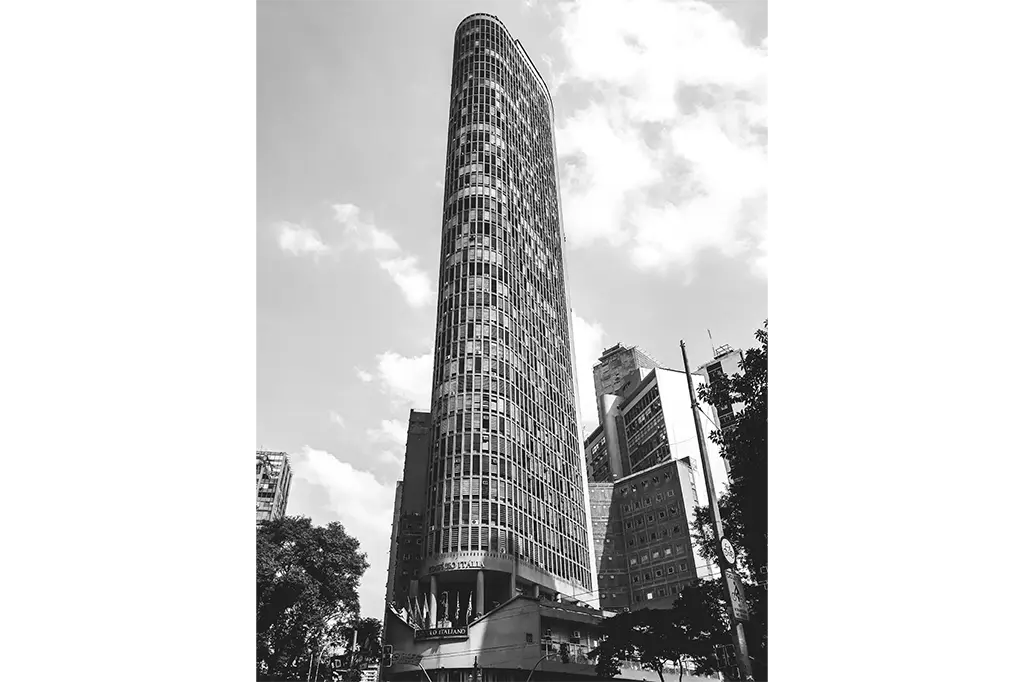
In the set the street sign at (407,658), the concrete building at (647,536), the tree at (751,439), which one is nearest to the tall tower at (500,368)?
the street sign at (407,658)

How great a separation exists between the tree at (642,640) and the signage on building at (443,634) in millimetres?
8679

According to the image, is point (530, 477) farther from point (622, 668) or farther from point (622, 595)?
point (622, 595)

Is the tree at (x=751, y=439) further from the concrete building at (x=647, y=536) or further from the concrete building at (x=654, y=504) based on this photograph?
the concrete building at (x=647, y=536)

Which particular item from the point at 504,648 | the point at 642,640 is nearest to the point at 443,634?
the point at 504,648

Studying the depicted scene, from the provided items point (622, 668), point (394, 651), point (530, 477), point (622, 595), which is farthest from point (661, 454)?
point (394, 651)

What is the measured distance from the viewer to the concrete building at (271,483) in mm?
93312

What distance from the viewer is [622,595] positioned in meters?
82.1

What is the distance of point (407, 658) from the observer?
4247 cm

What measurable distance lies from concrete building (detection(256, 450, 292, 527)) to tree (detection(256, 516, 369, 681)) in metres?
56.6

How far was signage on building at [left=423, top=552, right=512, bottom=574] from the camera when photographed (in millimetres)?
46188

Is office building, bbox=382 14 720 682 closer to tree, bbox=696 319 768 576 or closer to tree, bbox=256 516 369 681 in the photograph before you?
tree, bbox=256 516 369 681

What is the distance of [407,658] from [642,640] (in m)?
16.0

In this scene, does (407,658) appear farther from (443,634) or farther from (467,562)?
(467,562)

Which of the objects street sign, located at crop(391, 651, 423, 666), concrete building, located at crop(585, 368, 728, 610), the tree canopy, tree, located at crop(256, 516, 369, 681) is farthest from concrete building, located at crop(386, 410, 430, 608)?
the tree canopy
